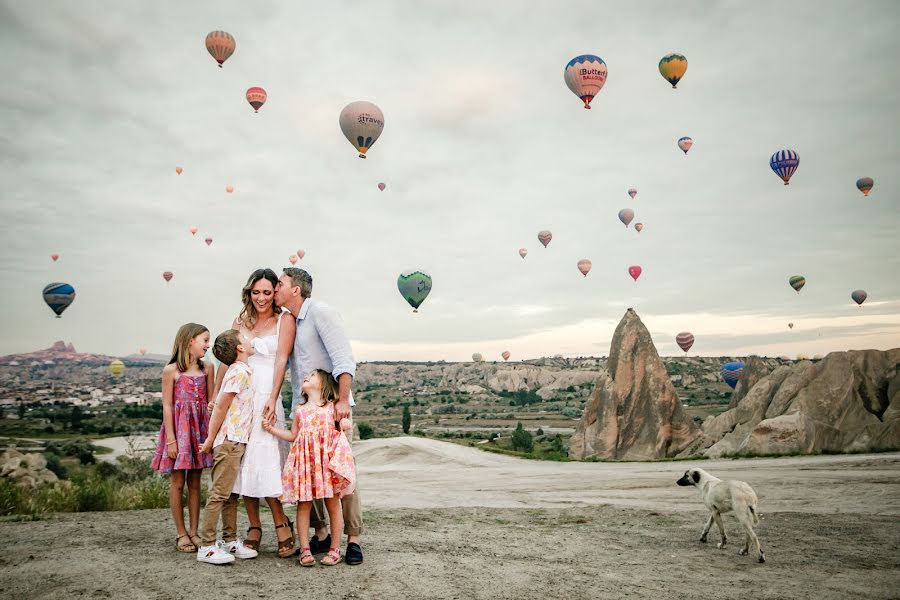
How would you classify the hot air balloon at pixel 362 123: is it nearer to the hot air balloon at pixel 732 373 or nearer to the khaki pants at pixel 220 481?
the khaki pants at pixel 220 481

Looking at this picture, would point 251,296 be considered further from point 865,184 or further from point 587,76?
point 865,184

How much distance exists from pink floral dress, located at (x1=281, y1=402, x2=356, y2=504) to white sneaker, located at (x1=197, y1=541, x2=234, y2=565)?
648 mm

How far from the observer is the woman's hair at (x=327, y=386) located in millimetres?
5461

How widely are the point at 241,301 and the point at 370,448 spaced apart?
2772 cm

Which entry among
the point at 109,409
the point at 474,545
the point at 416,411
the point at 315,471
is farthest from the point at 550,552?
the point at 109,409

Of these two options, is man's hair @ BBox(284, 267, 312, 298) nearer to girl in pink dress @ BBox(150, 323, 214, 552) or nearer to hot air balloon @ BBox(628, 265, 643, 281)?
girl in pink dress @ BBox(150, 323, 214, 552)

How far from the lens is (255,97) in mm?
36969

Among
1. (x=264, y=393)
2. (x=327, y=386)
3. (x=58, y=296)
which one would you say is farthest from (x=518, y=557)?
(x=58, y=296)

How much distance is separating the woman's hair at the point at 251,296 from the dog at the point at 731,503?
5288mm

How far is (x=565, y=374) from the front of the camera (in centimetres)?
15938

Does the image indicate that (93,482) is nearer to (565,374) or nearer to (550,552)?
(550,552)

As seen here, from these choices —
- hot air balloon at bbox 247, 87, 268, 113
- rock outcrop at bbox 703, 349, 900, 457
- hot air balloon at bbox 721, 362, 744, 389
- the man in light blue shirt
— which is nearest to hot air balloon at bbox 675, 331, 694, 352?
hot air balloon at bbox 721, 362, 744, 389

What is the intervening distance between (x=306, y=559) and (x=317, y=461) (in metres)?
0.82

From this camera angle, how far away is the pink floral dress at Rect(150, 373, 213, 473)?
18.8 ft
